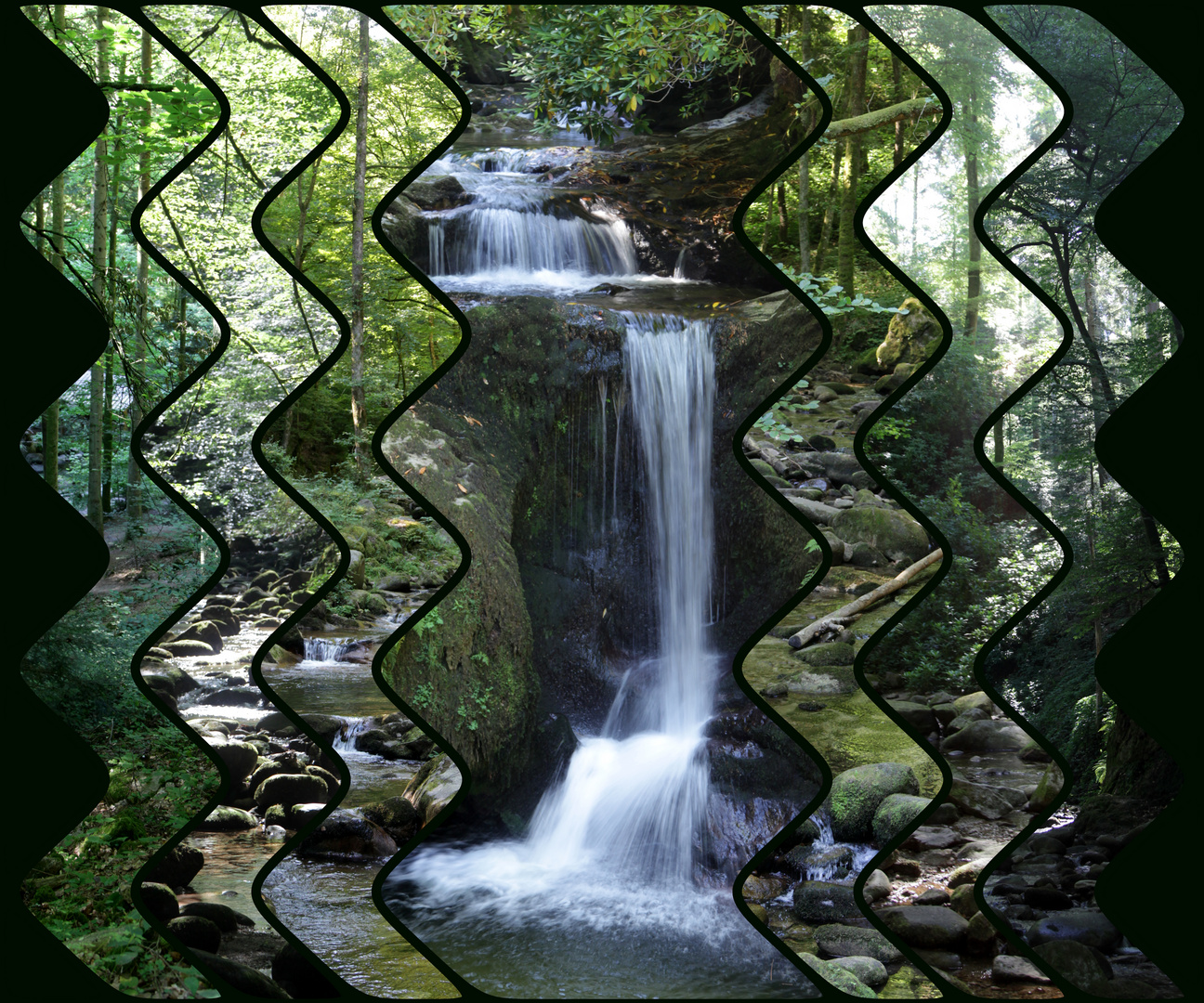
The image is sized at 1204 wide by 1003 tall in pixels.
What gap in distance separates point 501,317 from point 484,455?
62cm

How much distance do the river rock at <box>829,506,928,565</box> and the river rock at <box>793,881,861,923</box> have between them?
1.32 metres

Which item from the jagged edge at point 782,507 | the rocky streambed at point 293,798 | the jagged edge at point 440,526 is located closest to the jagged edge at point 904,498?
the jagged edge at point 782,507

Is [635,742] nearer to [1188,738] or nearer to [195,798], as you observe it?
[195,798]

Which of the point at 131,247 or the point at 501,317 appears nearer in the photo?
the point at 131,247

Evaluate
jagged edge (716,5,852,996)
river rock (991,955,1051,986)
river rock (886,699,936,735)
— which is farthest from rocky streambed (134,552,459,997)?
river rock (991,955,1051,986)

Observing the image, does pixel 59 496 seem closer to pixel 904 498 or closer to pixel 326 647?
pixel 326 647

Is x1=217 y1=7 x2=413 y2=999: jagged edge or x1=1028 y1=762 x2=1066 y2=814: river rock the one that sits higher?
x1=217 y1=7 x2=413 y2=999: jagged edge

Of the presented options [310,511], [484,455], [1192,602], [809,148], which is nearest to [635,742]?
[484,455]

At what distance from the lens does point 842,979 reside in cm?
286

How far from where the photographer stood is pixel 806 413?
303cm

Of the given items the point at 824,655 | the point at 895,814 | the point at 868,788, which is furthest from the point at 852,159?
the point at 895,814

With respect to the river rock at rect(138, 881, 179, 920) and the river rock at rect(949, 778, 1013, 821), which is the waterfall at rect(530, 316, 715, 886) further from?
the river rock at rect(138, 881, 179, 920)

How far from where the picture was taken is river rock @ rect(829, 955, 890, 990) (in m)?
2.86

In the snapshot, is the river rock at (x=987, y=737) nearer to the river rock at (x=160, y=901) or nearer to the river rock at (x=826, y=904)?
the river rock at (x=826, y=904)
